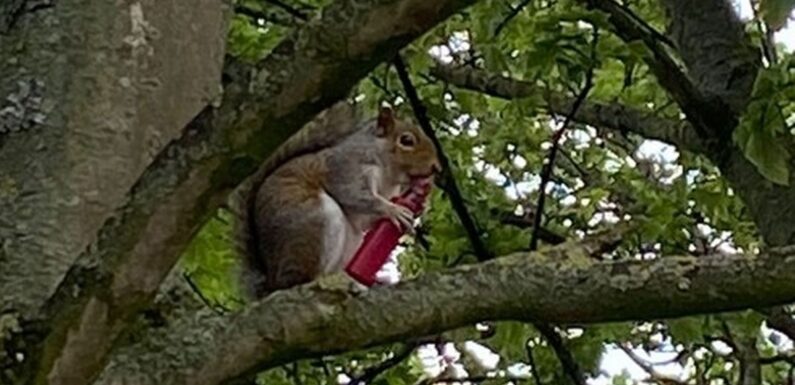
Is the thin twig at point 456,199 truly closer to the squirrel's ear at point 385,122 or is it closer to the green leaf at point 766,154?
the squirrel's ear at point 385,122

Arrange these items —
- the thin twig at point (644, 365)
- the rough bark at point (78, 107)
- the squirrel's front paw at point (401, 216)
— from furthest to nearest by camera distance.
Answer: the thin twig at point (644, 365), the squirrel's front paw at point (401, 216), the rough bark at point (78, 107)

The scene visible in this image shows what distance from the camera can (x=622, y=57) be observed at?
3139mm

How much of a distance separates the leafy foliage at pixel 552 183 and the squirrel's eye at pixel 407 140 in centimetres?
16

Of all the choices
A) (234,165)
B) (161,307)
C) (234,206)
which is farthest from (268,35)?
(234,165)

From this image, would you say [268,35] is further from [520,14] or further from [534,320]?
[534,320]

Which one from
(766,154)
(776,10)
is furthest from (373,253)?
(776,10)

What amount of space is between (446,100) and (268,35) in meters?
0.71

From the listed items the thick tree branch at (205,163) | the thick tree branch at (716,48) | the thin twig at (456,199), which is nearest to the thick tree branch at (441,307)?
the thick tree branch at (205,163)

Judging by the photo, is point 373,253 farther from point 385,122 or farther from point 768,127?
point 385,122

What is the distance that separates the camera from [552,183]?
17.0 ft

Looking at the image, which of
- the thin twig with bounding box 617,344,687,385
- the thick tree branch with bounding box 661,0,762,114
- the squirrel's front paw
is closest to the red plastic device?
Result: the squirrel's front paw

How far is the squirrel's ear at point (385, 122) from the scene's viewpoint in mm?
3666

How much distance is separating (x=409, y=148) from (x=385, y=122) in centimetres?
8

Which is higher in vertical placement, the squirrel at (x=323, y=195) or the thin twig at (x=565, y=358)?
the squirrel at (x=323, y=195)
